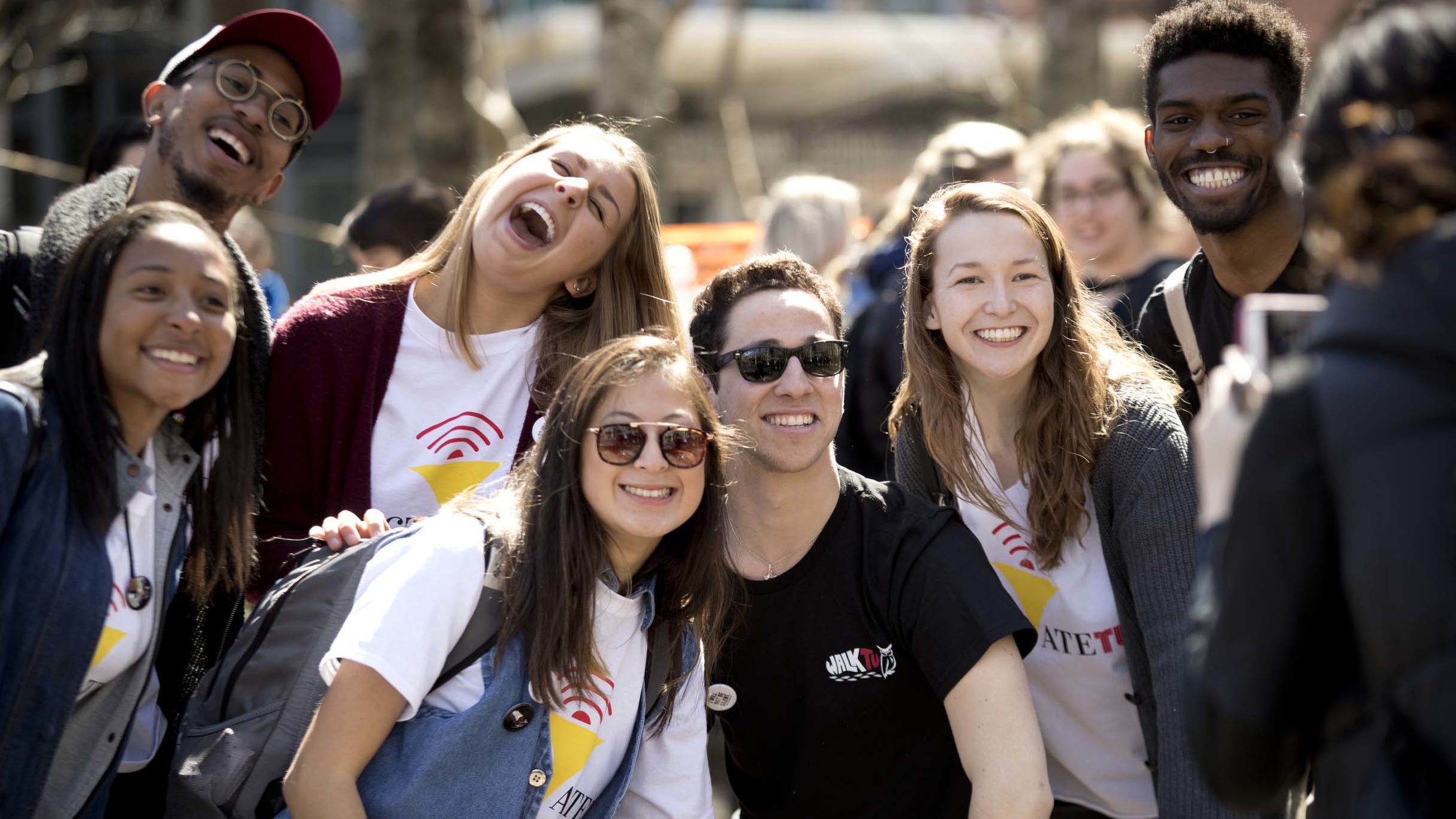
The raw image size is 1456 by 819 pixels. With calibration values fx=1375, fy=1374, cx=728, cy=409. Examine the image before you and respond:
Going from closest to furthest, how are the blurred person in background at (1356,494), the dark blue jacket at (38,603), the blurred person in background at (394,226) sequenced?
the blurred person in background at (1356,494) → the dark blue jacket at (38,603) → the blurred person in background at (394,226)

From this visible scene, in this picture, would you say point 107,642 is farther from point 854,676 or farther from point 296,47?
point 296,47

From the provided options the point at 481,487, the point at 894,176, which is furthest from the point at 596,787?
the point at 894,176

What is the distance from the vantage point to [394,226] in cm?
504

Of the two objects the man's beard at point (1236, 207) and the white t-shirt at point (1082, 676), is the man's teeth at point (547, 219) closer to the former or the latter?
the white t-shirt at point (1082, 676)

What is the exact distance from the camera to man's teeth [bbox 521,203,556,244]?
3.42m

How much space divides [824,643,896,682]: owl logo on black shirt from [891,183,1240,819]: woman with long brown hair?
41cm

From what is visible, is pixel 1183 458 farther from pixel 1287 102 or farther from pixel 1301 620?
pixel 1301 620

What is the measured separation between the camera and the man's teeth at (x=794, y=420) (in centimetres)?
322

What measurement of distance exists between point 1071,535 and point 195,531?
199 cm

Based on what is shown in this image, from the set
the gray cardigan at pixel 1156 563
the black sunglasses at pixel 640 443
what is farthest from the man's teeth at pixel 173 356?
the gray cardigan at pixel 1156 563

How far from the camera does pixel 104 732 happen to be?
2.71m

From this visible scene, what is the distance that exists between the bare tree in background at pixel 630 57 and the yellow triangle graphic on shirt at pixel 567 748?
7520 millimetres

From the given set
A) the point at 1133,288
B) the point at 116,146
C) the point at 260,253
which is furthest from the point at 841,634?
the point at 260,253

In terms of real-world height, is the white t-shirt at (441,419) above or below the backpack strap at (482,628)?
above
